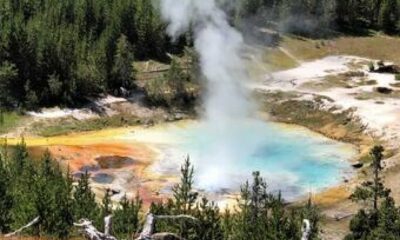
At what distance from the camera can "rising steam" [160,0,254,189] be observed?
83438 mm

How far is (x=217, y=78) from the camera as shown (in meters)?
107

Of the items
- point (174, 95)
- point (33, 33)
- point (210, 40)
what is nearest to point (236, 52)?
point (210, 40)

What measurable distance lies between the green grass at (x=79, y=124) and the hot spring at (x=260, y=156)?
6.12m

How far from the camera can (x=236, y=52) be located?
11988cm

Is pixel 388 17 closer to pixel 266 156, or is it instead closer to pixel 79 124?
pixel 266 156

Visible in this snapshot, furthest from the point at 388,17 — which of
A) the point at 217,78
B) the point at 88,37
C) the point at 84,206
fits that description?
the point at 84,206

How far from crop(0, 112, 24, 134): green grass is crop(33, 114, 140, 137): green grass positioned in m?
2.78

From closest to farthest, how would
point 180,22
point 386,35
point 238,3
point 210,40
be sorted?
point 210,40
point 180,22
point 238,3
point 386,35

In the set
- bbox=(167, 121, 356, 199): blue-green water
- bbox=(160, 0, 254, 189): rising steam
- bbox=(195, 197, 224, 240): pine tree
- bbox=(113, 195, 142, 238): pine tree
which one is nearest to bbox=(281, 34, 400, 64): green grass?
bbox=(160, 0, 254, 189): rising steam

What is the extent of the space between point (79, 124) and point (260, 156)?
24944 millimetres

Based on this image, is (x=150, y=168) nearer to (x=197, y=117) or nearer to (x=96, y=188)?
(x=96, y=188)

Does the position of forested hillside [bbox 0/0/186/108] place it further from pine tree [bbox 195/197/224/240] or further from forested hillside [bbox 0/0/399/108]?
pine tree [bbox 195/197/224/240]

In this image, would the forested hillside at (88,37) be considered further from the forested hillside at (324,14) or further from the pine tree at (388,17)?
the pine tree at (388,17)

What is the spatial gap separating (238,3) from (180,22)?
17.5m
